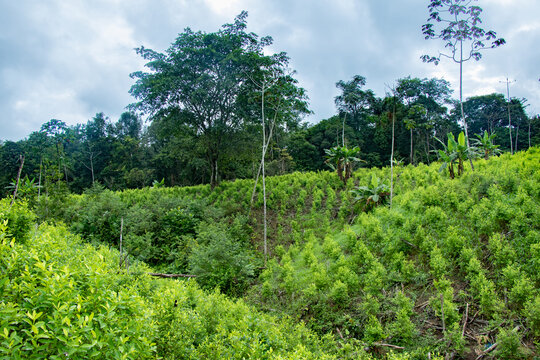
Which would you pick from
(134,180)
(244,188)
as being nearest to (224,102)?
(244,188)

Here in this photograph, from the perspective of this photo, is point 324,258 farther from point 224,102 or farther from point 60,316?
point 224,102

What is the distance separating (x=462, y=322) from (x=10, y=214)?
19.7ft

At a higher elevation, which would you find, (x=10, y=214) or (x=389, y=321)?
(x=10, y=214)

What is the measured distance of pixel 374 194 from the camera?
350 inches

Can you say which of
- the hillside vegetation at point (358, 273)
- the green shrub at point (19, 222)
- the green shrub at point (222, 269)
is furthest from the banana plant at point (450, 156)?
the green shrub at point (19, 222)

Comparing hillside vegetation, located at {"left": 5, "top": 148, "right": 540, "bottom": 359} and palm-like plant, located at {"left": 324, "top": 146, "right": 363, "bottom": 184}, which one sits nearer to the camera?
hillside vegetation, located at {"left": 5, "top": 148, "right": 540, "bottom": 359}

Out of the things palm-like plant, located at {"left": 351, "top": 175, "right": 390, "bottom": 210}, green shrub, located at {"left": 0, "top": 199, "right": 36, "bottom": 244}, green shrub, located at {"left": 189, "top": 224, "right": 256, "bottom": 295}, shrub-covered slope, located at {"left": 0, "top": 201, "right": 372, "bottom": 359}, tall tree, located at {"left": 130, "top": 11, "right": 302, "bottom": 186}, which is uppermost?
tall tree, located at {"left": 130, "top": 11, "right": 302, "bottom": 186}

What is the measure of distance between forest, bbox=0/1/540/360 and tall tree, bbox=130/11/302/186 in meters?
0.07

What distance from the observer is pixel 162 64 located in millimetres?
12773

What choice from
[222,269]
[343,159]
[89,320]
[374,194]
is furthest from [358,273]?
[343,159]

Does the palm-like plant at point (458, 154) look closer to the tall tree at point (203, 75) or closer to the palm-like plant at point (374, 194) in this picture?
the palm-like plant at point (374, 194)

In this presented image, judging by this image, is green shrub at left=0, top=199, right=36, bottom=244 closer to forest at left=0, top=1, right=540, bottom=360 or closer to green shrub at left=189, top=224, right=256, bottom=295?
forest at left=0, top=1, right=540, bottom=360

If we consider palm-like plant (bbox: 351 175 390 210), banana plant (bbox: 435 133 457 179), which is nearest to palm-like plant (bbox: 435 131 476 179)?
banana plant (bbox: 435 133 457 179)

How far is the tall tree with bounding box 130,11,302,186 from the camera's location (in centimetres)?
1226
